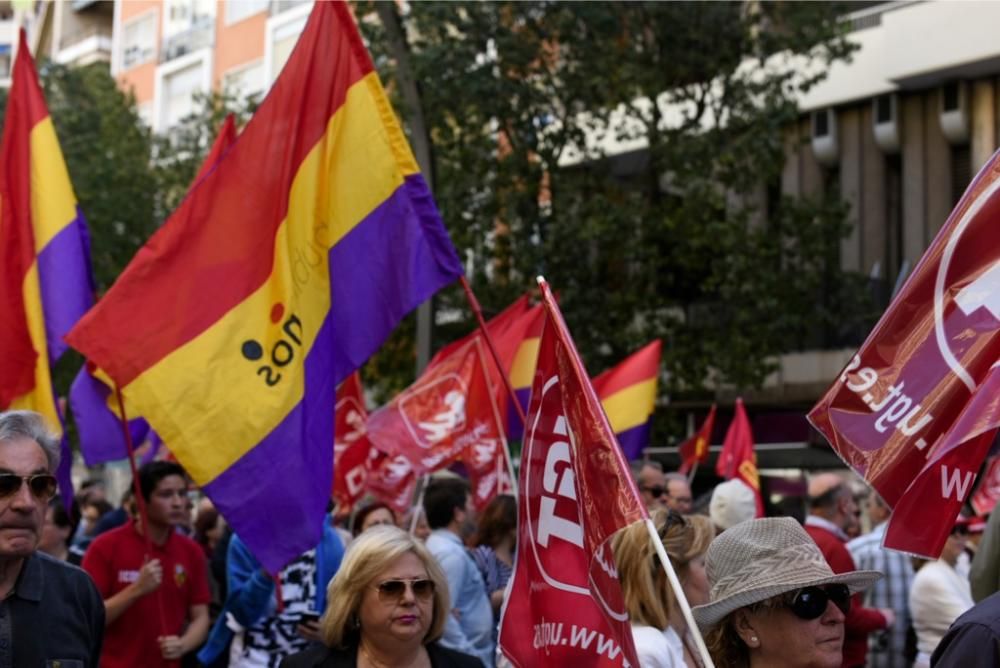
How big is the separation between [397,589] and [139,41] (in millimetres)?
43200

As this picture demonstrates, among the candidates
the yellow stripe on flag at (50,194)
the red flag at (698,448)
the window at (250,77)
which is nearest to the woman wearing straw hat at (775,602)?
the yellow stripe on flag at (50,194)

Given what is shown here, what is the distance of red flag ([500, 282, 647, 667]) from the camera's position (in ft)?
13.6

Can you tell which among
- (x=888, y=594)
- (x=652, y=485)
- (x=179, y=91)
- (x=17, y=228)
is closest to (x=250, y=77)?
(x=179, y=91)

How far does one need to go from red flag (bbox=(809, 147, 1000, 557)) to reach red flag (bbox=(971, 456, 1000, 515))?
4858 mm

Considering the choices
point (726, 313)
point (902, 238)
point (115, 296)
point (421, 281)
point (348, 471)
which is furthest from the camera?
point (902, 238)

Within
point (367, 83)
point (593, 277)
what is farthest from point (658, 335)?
point (367, 83)

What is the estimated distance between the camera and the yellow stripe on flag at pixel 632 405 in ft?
45.3

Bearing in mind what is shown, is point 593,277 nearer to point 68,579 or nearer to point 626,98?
point 626,98

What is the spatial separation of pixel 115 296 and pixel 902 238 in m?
19.6

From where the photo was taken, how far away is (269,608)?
7.39 metres

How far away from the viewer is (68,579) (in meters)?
4.64

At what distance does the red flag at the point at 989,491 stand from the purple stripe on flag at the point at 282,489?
436 cm

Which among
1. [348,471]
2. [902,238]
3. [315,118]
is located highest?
[315,118]

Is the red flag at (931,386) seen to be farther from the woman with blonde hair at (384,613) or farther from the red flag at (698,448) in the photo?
the red flag at (698,448)
